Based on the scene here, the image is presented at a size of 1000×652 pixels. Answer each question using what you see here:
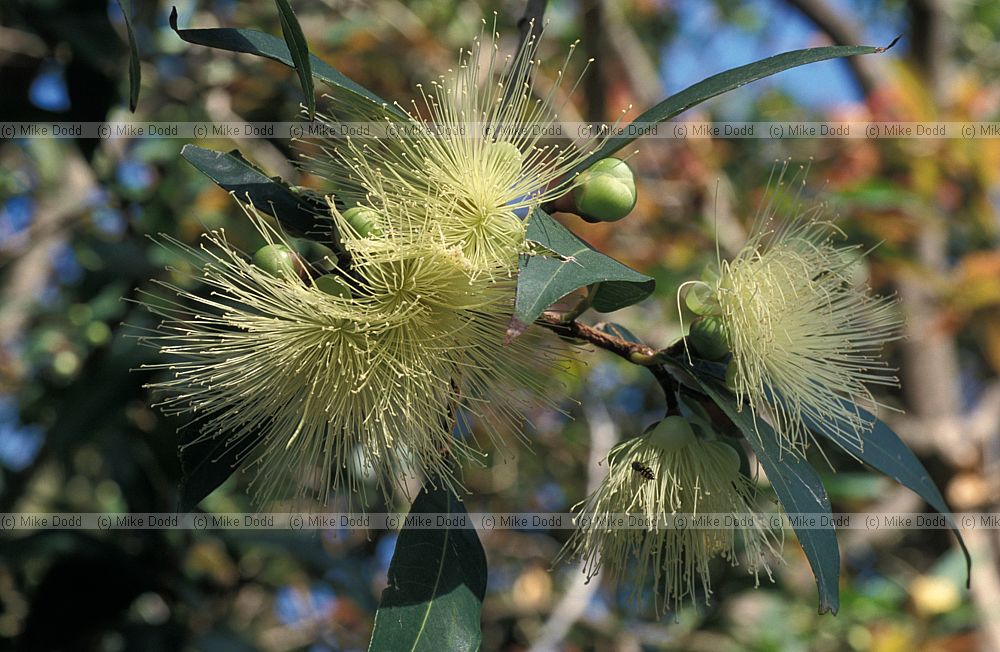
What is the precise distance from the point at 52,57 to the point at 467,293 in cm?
157

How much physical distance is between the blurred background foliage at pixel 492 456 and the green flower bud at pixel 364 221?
34.0 inches

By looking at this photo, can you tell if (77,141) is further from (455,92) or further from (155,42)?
(455,92)

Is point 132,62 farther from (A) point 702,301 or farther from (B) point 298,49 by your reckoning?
(A) point 702,301

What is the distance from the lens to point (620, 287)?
103cm

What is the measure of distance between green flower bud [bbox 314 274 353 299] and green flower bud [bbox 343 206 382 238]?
0.19ft

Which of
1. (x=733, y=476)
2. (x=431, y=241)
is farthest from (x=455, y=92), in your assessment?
(x=733, y=476)

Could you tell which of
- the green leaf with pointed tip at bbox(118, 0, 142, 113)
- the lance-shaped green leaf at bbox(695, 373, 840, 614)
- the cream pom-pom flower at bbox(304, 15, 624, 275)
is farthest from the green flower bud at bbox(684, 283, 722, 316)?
the green leaf with pointed tip at bbox(118, 0, 142, 113)

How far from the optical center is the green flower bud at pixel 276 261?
1.08 meters

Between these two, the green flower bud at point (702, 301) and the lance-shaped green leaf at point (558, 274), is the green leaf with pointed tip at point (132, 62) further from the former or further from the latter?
the green flower bud at point (702, 301)

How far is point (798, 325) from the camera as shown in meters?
1.18

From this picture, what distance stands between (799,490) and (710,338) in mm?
196

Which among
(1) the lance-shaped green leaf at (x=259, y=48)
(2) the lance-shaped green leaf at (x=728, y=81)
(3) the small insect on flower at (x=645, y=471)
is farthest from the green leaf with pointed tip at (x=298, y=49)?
(3) the small insect on flower at (x=645, y=471)

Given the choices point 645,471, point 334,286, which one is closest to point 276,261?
point 334,286

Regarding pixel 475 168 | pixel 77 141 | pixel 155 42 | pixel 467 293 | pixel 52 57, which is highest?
pixel 155 42
